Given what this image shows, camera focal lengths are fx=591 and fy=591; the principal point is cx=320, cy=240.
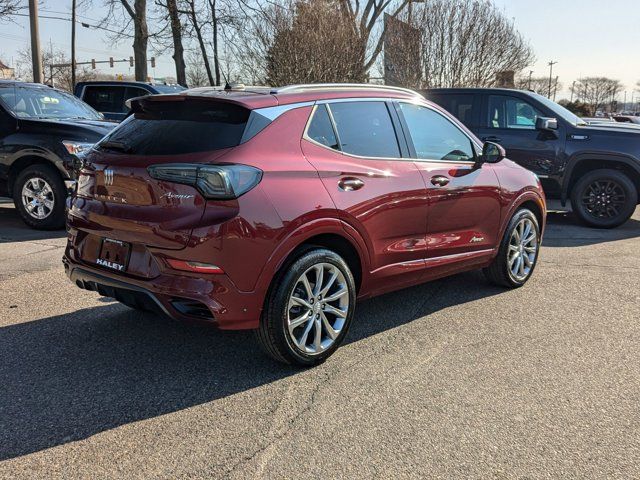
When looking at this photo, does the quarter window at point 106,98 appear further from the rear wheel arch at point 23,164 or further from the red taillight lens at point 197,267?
the red taillight lens at point 197,267

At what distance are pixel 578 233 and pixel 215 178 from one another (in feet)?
22.1

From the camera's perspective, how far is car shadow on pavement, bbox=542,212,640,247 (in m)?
7.72

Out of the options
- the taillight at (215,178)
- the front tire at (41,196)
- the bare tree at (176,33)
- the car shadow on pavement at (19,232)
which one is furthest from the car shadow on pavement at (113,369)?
the bare tree at (176,33)

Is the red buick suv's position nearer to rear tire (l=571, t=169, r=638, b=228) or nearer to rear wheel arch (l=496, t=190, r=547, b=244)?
rear wheel arch (l=496, t=190, r=547, b=244)

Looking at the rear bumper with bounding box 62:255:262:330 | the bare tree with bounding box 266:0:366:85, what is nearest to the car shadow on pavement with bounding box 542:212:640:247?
the rear bumper with bounding box 62:255:262:330

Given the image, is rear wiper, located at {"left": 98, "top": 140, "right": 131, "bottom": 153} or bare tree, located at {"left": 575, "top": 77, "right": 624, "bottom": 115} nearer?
rear wiper, located at {"left": 98, "top": 140, "right": 131, "bottom": 153}

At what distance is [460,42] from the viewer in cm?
2002

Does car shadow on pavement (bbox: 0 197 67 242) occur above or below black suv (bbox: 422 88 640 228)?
below

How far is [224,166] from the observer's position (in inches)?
125

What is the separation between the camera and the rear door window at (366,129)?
Answer: 3914 millimetres

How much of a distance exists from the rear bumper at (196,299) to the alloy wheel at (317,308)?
0.97ft

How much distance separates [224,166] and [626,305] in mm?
3750

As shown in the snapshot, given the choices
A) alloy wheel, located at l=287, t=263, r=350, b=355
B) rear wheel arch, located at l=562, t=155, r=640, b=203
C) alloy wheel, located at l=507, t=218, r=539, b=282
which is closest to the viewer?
alloy wheel, located at l=287, t=263, r=350, b=355

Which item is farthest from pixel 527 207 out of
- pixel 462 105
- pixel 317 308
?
pixel 462 105
